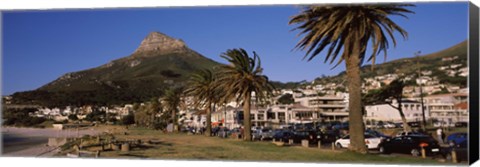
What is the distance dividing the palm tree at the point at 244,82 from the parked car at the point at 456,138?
26.8 feet

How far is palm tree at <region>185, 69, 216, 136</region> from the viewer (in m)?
24.4

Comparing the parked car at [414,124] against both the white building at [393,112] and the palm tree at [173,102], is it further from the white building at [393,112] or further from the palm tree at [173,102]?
the palm tree at [173,102]

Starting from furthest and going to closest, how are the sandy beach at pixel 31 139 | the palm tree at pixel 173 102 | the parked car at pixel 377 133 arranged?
the palm tree at pixel 173 102 → the sandy beach at pixel 31 139 → the parked car at pixel 377 133

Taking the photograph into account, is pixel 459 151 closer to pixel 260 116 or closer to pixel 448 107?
pixel 448 107

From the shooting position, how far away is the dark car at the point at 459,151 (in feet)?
57.6

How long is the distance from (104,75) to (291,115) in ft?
27.4

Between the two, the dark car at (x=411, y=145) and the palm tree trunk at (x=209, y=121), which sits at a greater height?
the palm tree trunk at (x=209, y=121)

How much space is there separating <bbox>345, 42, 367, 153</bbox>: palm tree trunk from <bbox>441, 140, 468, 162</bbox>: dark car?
2965mm

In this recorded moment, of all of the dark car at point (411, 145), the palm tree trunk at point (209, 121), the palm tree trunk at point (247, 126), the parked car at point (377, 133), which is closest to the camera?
the dark car at point (411, 145)

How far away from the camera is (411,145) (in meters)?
19.5

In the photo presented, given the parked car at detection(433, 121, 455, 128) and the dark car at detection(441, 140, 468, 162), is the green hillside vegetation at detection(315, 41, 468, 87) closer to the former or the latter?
the parked car at detection(433, 121, 455, 128)

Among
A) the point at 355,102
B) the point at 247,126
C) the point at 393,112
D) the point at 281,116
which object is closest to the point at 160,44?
the point at 247,126

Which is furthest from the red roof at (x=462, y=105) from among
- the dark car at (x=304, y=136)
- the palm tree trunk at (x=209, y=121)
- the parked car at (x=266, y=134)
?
the palm tree trunk at (x=209, y=121)

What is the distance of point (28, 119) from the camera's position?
972 inches
